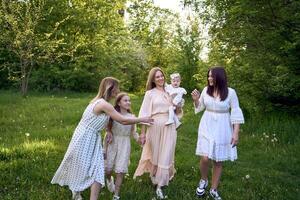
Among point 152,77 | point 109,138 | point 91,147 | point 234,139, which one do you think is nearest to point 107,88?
point 91,147

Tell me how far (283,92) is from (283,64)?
2.60 feet

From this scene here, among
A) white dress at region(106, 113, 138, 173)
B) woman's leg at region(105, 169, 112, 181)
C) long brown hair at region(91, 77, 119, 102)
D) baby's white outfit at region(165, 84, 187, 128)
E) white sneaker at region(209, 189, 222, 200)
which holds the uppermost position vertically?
long brown hair at region(91, 77, 119, 102)

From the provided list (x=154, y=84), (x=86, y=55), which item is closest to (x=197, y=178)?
(x=154, y=84)

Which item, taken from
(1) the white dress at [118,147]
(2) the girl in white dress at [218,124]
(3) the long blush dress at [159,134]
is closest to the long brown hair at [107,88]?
(1) the white dress at [118,147]

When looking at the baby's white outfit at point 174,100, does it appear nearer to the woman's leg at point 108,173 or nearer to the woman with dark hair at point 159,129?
the woman with dark hair at point 159,129

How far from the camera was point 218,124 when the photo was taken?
705 centimetres

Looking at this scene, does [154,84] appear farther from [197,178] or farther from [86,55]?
[86,55]

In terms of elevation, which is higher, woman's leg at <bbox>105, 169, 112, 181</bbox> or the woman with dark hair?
the woman with dark hair

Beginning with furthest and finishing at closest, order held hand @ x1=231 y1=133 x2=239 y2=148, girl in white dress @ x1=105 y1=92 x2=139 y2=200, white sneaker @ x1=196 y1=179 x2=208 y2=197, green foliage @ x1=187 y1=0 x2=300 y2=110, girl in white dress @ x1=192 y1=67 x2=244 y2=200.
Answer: green foliage @ x1=187 y1=0 x2=300 y2=110 < white sneaker @ x1=196 y1=179 x2=208 y2=197 < girl in white dress @ x1=192 y1=67 x2=244 y2=200 < held hand @ x1=231 y1=133 x2=239 y2=148 < girl in white dress @ x1=105 y1=92 x2=139 y2=200

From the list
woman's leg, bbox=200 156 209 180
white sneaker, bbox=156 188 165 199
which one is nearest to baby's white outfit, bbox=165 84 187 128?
woman's leg, bbox=200 156 209 180

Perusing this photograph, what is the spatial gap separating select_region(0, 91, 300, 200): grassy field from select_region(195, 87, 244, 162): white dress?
2.41ft

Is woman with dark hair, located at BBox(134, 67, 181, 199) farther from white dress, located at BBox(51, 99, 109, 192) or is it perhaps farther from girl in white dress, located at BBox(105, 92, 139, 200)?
white dress, located at BBox(51, 99, 109, 192)

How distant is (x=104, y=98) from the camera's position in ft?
20.4

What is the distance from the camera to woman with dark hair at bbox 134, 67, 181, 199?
7191 mm
